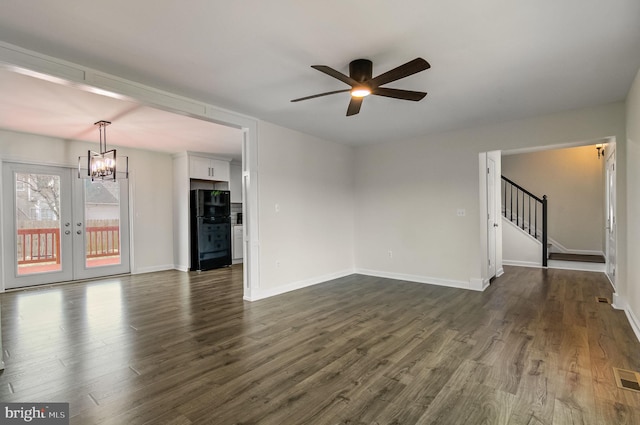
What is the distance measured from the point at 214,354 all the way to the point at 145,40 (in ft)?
8.57

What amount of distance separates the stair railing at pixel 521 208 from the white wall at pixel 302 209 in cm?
454

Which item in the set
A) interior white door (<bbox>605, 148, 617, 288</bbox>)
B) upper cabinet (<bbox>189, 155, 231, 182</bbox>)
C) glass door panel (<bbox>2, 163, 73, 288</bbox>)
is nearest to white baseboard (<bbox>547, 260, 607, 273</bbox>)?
interior white door (<bbox>605, 148, 617, 288</bbox>)

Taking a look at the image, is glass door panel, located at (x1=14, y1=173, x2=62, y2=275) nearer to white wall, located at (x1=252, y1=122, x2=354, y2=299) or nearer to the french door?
the french door

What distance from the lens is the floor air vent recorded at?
84.9 inches

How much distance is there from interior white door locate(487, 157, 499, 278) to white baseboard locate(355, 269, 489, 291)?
611mm

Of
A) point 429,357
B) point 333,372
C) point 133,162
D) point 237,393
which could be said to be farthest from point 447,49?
point 133,162

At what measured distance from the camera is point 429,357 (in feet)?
8.66

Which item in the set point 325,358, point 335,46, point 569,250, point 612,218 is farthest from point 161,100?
point 569,250

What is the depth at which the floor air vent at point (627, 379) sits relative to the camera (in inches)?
84.9

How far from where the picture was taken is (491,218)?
5.64 meters

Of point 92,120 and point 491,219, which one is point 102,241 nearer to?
point 92,120

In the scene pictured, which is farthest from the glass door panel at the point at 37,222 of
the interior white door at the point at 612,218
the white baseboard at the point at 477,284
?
the interior white door at the point at 612,218

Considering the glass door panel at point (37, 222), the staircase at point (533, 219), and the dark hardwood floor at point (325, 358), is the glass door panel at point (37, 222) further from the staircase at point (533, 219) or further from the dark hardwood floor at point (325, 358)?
the staircase at point (533, 219)

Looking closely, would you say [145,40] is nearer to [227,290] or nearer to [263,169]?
[263,169]
